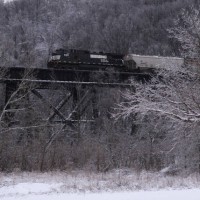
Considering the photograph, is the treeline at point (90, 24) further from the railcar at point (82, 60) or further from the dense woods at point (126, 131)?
the dense woods at point (126, 131)

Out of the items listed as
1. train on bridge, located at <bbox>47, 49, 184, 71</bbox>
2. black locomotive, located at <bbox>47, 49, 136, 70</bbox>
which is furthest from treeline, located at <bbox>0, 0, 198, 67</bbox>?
black locomotive, located at <bbox>47, 49, 136, 70</bbox>

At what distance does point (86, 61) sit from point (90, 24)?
2999 inches

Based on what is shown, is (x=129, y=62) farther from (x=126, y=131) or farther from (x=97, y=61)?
(x=126, y=131)

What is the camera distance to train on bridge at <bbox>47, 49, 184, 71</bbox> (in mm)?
27328

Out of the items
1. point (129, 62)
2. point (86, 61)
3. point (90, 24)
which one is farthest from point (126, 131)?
point (90, 24)

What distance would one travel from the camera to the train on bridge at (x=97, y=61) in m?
27.3

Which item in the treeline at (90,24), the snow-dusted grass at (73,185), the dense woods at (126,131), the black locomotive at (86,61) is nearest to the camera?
the snow-dusted grass at (73,185)

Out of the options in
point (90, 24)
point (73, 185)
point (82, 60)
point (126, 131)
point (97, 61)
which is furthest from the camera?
point (90, 24)

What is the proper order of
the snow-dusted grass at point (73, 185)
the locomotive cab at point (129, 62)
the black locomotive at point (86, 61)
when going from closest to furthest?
1. the snow-dusted grass at point (73, 185)
2. the black locomotive at point (86, 61)
3. the locomotive cab at point (129, 62)

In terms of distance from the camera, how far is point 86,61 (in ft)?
93.9

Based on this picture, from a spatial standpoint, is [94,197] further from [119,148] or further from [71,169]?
[119,148]

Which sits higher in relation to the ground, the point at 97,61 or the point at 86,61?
the point at 86,61

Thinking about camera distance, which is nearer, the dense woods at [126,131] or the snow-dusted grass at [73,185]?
the snow-dusted grass at [73,185]

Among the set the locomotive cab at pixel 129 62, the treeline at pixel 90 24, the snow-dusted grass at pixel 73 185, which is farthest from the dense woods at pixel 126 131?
the treeline at pixel 90 24
